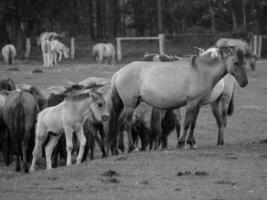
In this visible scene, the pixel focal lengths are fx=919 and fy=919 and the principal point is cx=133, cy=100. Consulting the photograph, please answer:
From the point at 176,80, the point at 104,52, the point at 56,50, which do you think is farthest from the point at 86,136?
the point at 56,50

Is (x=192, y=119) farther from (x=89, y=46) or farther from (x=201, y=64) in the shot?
(x=89, y=46)

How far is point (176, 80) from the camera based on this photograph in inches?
704

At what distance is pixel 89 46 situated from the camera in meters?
60.4

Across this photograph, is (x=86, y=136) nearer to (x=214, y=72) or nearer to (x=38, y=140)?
(x=38, y=140)

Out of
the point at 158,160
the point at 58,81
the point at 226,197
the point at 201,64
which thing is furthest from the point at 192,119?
the point at 58,81

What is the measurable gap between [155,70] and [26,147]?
9.65ft

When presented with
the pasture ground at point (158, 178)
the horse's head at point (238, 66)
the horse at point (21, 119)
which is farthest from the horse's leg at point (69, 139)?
the horse's head at point (238, 66)

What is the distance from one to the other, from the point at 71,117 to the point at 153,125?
382cm

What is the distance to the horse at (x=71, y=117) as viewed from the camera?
16.5 metres

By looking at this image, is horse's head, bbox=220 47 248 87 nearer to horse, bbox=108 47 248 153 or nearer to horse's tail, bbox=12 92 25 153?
horse, bbox=108 47 248 153

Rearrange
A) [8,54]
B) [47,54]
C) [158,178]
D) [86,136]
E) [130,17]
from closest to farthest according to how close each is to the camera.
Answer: [158,178]
[86,136]
[47,54]
[8,54]
[130,17]

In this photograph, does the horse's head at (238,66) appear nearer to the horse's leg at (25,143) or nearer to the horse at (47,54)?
the horse's leg at (25,143)

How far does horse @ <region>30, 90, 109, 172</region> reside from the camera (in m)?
16.5

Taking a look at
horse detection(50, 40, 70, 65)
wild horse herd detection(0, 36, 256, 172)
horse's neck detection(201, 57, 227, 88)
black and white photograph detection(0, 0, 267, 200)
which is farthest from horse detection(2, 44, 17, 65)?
horse's neck detection(201, 57, 227, 88)
